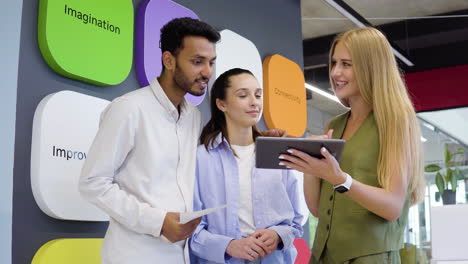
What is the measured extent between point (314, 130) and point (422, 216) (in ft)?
10.7

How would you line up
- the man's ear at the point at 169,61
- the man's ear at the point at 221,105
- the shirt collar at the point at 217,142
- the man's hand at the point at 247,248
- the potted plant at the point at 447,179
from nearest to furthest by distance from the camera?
1. the man's hand at the point at 247,248
2. the man's ear at the point at 169,61
3. the shirt collar at the point at 217,142
4. the man's ear at the point at 221,105
5. the potted plant at the point at 447,179

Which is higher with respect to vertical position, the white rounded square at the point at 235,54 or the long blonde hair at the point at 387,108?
the white rounded square at the point at 235,54

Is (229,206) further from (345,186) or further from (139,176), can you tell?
(345,186)

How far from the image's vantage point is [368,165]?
184cm

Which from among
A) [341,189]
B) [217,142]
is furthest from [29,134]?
[341,189]

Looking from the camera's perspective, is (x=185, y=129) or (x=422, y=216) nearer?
(x=185, y=129)

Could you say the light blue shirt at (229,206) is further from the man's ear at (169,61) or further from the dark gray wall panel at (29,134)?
the dark gray wall panel at (29,134)

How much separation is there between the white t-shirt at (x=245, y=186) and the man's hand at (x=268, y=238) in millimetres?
90

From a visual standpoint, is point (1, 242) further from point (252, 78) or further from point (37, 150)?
point (252, 78)

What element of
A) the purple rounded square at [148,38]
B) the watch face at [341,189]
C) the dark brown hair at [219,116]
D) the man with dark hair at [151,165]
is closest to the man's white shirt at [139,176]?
the man with dark hair at [151,165]

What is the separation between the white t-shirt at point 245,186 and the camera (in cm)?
229

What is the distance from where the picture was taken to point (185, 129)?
2.23 m

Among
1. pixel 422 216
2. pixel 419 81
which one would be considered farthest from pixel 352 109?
pixel 422 216

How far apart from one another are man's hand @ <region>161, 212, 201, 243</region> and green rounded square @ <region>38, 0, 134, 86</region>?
113 centimetres
